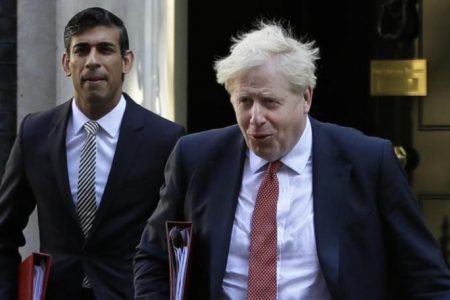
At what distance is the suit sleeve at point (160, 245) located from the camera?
158 inches

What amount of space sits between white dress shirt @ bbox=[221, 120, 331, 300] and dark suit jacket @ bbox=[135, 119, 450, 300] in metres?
0.03

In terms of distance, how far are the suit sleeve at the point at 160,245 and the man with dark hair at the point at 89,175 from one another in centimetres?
76

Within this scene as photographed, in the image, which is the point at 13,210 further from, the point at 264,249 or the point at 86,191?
the point at 264,249

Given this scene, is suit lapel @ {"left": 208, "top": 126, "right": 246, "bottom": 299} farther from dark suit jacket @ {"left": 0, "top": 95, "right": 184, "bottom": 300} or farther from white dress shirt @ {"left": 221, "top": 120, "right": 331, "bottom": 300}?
dark suit jacket @ {"left": 0, "top": 95, "right": 184, "bottom": 300}

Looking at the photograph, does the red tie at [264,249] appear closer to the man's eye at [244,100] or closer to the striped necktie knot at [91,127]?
the man's eye at [244,100]

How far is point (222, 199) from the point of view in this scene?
12.7ft

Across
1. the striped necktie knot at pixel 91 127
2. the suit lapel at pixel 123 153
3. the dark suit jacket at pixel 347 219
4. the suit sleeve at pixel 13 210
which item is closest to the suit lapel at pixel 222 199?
the dark suit jacket at pixel 347 219

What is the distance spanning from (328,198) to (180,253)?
451 mm

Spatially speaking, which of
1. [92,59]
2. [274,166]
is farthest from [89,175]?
[274,166]

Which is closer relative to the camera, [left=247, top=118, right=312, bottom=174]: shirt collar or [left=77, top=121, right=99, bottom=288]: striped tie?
[left=247, top=118, right=312, bottom=174]: shirt collar

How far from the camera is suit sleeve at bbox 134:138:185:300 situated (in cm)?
401

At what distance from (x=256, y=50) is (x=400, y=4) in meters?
3.78

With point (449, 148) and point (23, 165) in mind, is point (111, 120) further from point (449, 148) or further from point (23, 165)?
point (449, 148)

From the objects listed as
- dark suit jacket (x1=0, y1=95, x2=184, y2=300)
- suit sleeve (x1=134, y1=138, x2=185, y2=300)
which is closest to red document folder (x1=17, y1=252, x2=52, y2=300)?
dark suit jacket (x1=0, y1=95, x2=184, y2=300)
